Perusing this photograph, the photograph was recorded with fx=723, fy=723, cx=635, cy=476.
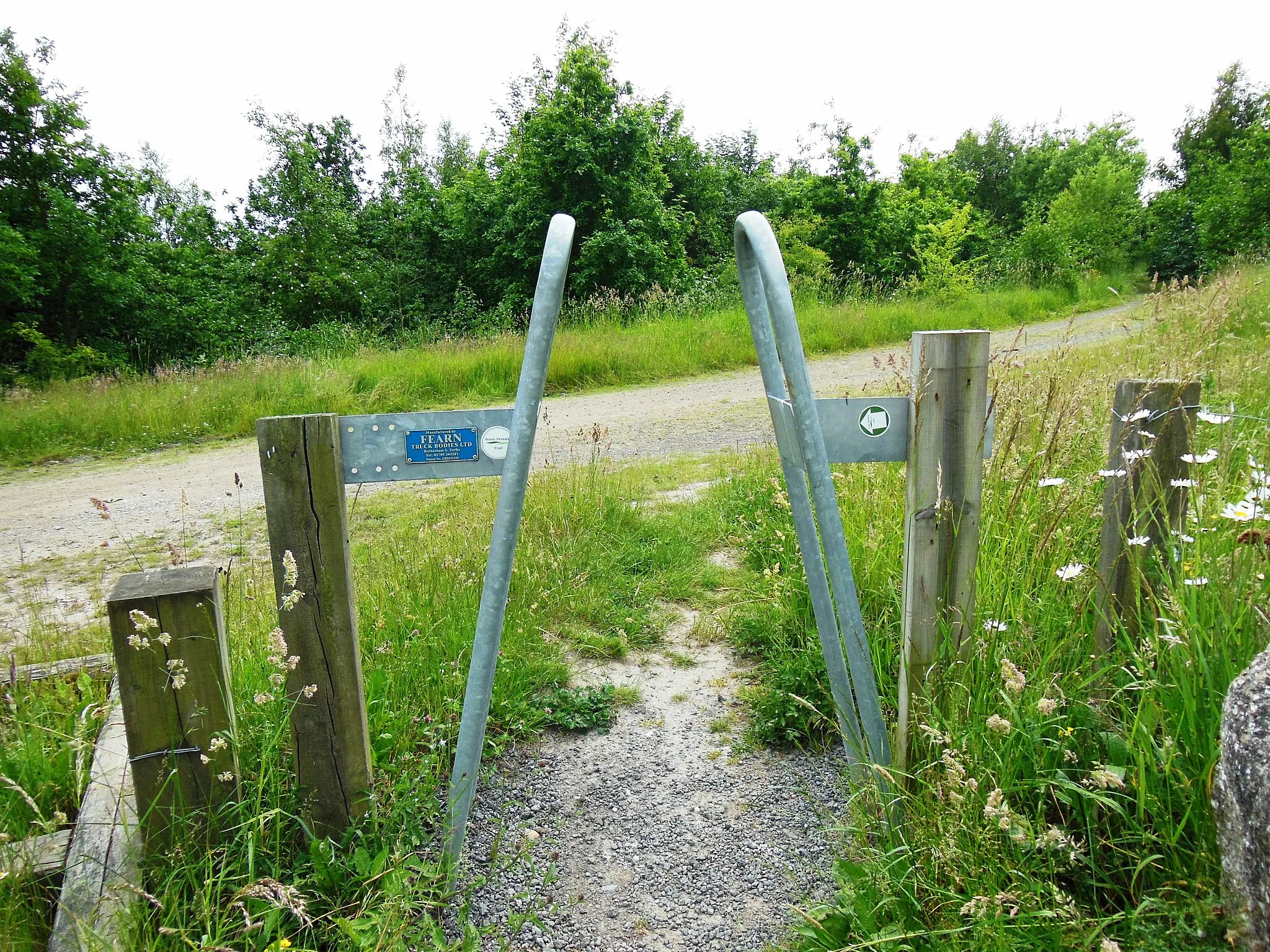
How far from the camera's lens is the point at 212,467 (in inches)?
286

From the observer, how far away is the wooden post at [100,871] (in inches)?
61.2

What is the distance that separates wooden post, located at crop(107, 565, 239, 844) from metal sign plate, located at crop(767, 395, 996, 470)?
156 centimetres

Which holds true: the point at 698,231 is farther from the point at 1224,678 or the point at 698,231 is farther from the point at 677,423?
the point at 1224,678

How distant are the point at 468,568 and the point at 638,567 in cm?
110

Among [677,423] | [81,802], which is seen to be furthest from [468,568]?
[677,423]

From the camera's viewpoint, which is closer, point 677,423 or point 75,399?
point 677,423

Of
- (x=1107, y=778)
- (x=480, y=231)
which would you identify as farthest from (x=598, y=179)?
(x=1107, y=778)

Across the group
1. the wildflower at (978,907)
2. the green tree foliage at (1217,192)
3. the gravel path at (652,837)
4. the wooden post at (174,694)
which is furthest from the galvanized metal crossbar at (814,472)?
the green tree foliage at (1217,192)

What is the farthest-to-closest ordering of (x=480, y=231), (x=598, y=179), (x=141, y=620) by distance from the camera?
(x=480, y=231)
(x=598, y=179)
(x=141, y=620)

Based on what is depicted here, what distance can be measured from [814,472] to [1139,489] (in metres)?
1.11

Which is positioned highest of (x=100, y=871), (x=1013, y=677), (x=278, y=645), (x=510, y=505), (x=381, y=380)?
(x=381, y=380)

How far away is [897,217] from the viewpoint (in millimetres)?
19734

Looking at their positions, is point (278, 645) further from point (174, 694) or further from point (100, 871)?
point (100, 871)

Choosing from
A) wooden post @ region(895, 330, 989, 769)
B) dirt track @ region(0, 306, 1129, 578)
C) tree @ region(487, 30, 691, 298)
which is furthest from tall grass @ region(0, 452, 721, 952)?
tree @ region(487, 30, 691, 298)
